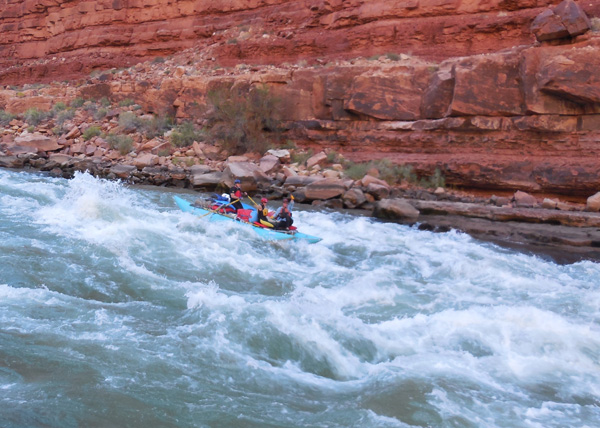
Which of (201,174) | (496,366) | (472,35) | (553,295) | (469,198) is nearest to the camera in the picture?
(496,366)

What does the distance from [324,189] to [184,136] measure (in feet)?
23.7

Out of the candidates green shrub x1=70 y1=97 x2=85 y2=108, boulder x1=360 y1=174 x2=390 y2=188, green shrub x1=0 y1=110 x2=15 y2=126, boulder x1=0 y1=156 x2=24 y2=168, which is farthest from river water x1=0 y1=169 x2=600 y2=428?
green shrub x1=0 y1=110 x2=15 y2=126

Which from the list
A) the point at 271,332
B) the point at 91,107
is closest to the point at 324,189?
the point at 271,332

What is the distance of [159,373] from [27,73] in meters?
29.9

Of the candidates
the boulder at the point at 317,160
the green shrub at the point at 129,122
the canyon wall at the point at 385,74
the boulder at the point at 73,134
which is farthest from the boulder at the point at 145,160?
the boulder at the point at 317,160

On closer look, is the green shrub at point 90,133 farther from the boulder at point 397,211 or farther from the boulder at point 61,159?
the boulder at point 397,211

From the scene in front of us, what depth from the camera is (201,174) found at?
55.5 ft

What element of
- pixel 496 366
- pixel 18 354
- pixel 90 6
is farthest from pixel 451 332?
pixel 90 6

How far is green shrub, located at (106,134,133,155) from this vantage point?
64.4 ft

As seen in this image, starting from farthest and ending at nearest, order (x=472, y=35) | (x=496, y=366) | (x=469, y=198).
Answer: (x=472, y=35) < (x=469, y=198) < (x=496, y=366)

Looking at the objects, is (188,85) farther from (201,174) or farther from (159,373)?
(159,373)

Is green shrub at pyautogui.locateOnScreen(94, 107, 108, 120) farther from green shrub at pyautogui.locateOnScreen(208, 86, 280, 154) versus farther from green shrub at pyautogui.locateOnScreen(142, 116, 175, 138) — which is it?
green shrub at pyautogui.locateOnScreen(208, 86, 280, 154)

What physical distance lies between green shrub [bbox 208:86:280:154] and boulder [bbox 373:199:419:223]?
22.9 feet

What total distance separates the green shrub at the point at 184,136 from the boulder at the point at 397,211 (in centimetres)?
914
